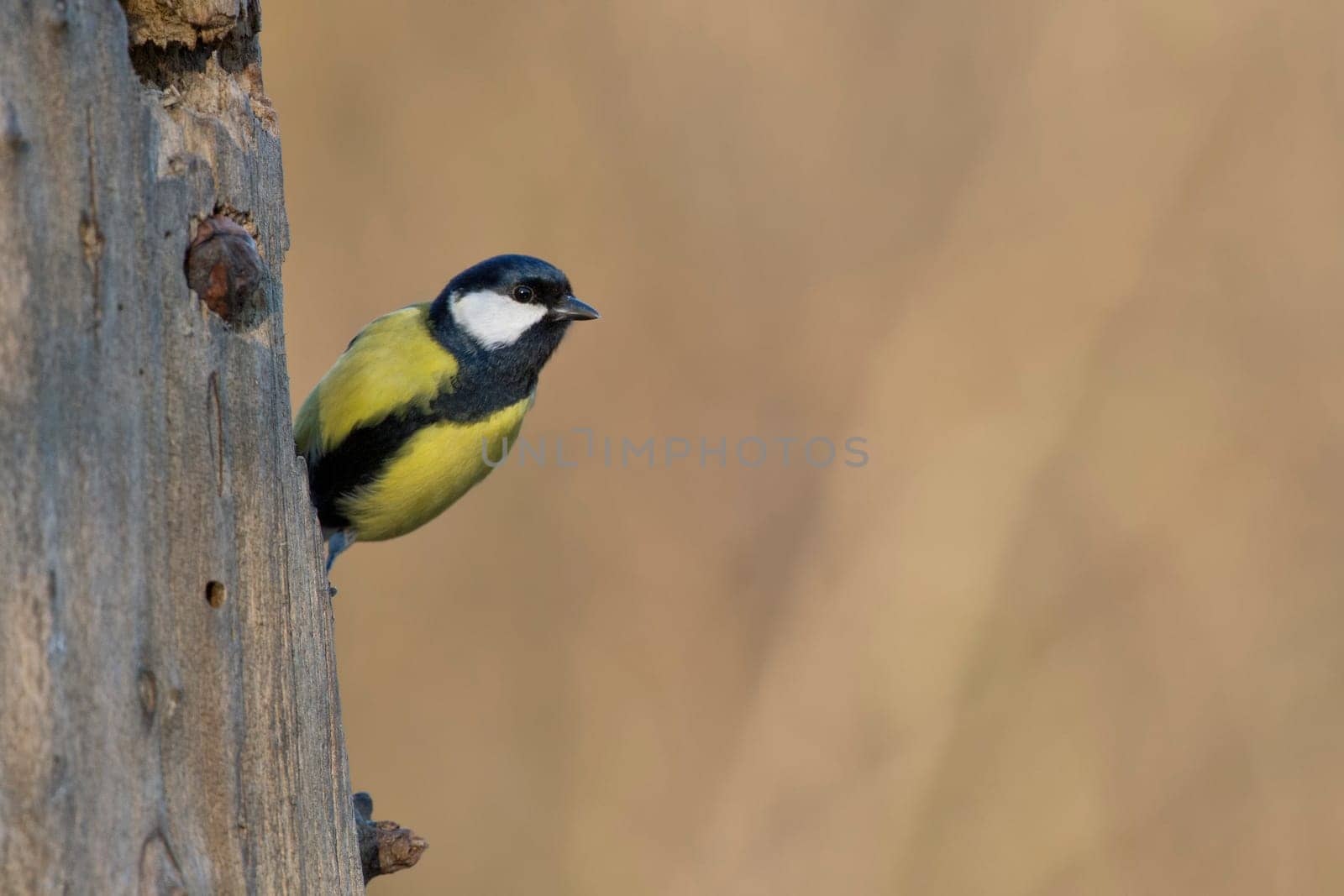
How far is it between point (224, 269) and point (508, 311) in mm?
1472

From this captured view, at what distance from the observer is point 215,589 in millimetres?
1484

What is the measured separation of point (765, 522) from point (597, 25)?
1.61 metres

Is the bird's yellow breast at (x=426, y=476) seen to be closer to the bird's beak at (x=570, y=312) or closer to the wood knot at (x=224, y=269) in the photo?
the bird's beak at (x=570, y=312)

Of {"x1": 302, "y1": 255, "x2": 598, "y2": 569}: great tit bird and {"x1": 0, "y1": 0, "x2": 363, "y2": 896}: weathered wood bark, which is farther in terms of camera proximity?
{"x1": 302, "y1": 255, "x2": 598, "y2": 569}: great tit bird

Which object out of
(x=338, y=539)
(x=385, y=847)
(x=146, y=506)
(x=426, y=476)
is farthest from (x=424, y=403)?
(x=146, y=506)

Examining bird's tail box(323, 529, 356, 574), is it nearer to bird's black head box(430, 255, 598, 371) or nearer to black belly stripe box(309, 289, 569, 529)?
black belly stripe box(309, 289, 569, 529)

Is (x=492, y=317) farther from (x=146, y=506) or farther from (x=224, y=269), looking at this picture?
(x=146, y=506)

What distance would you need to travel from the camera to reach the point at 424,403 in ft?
9.02

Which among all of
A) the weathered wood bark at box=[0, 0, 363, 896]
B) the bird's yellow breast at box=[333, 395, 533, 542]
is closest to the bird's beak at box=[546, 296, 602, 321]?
the bird's yellow breast at box=[333, 395, 533, 542]

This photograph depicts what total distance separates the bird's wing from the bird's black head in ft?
0.20

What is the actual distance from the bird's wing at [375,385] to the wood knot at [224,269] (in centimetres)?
118

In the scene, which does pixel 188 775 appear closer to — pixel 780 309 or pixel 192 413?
pixel 192 413

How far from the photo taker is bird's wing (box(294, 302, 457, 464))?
8.93 ft

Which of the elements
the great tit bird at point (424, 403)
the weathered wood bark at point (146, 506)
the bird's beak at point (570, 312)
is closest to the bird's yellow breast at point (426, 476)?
the great tit bird at point (424, 403)
